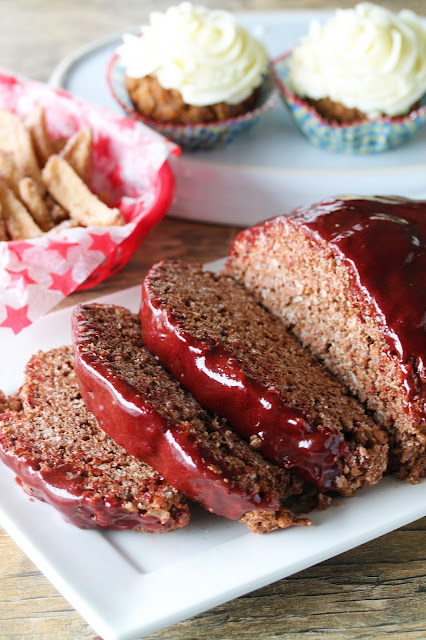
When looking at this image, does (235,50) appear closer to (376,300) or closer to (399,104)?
(399,104)

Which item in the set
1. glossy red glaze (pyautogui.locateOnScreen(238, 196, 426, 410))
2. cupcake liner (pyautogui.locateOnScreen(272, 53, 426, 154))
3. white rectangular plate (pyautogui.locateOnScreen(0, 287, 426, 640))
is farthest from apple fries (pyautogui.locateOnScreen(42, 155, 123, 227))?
cupcake liner (pyautogui.locateOnScreen(272, 53, 426, 154))

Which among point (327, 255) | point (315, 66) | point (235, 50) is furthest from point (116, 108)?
point (327, 255)

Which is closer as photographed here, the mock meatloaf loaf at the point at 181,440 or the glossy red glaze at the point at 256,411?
the mock meatloaf loaf at the point at 181,440

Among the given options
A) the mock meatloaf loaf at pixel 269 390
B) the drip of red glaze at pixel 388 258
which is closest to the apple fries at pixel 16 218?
the mock meatloaf loaf at pixel 269 390

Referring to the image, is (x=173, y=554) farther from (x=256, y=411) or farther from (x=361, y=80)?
(x=361, y=80)

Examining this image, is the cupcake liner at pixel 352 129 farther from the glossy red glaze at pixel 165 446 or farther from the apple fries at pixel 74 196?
the glossy red glaze at pixel 165 446

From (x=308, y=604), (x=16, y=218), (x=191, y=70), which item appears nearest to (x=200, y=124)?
(x=191, y=70)
